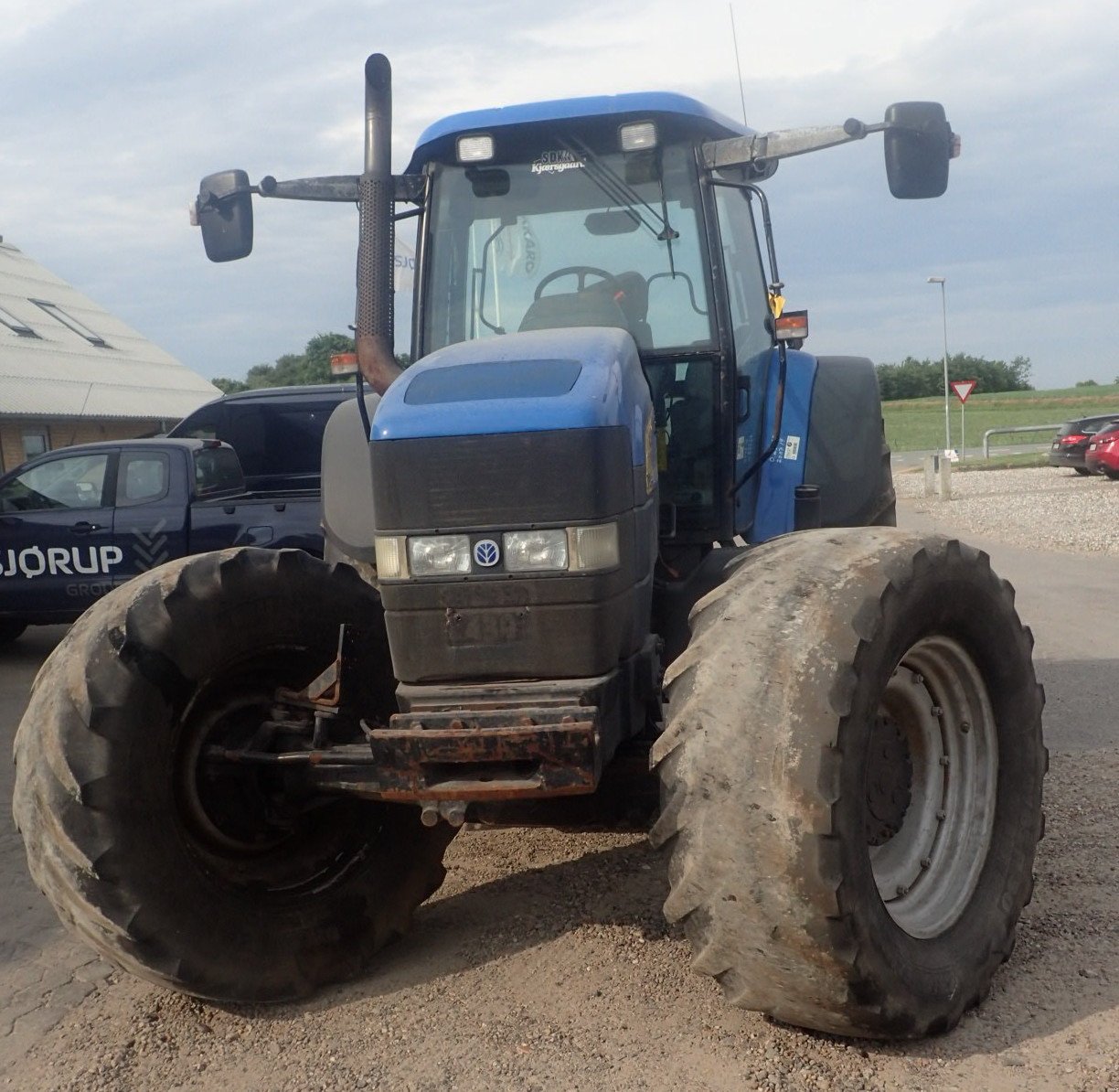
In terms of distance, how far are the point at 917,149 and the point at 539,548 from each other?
2.11 meters

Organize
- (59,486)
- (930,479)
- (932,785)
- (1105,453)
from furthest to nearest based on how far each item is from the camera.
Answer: (930,479)
(1105,453)
(59,486)
(932,785)

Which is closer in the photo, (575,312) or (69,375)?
(575,312)

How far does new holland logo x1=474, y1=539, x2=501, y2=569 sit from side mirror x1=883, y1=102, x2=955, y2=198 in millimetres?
2103

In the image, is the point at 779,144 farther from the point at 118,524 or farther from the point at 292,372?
the point at 292,372

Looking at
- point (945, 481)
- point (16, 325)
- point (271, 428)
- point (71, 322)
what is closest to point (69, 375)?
point (16, 325)

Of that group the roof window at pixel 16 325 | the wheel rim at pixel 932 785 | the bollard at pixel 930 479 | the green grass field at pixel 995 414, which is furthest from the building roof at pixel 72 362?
the green grass field at pixel 995 414

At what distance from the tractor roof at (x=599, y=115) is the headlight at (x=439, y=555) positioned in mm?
1926

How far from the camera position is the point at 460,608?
3262 millimetres

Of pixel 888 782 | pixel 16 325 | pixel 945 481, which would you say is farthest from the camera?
pixel 945 481

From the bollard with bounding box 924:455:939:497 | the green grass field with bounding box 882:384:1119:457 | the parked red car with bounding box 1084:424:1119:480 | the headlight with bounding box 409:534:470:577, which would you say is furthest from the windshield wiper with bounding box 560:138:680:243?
the green grass field with bounding box 882:384:1119:457

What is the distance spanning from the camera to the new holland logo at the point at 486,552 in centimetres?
323

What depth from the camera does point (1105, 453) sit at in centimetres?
2477

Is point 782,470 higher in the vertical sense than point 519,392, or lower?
lower

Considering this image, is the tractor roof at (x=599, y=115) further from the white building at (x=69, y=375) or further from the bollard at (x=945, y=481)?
the bollard at (x=945, y=481)
